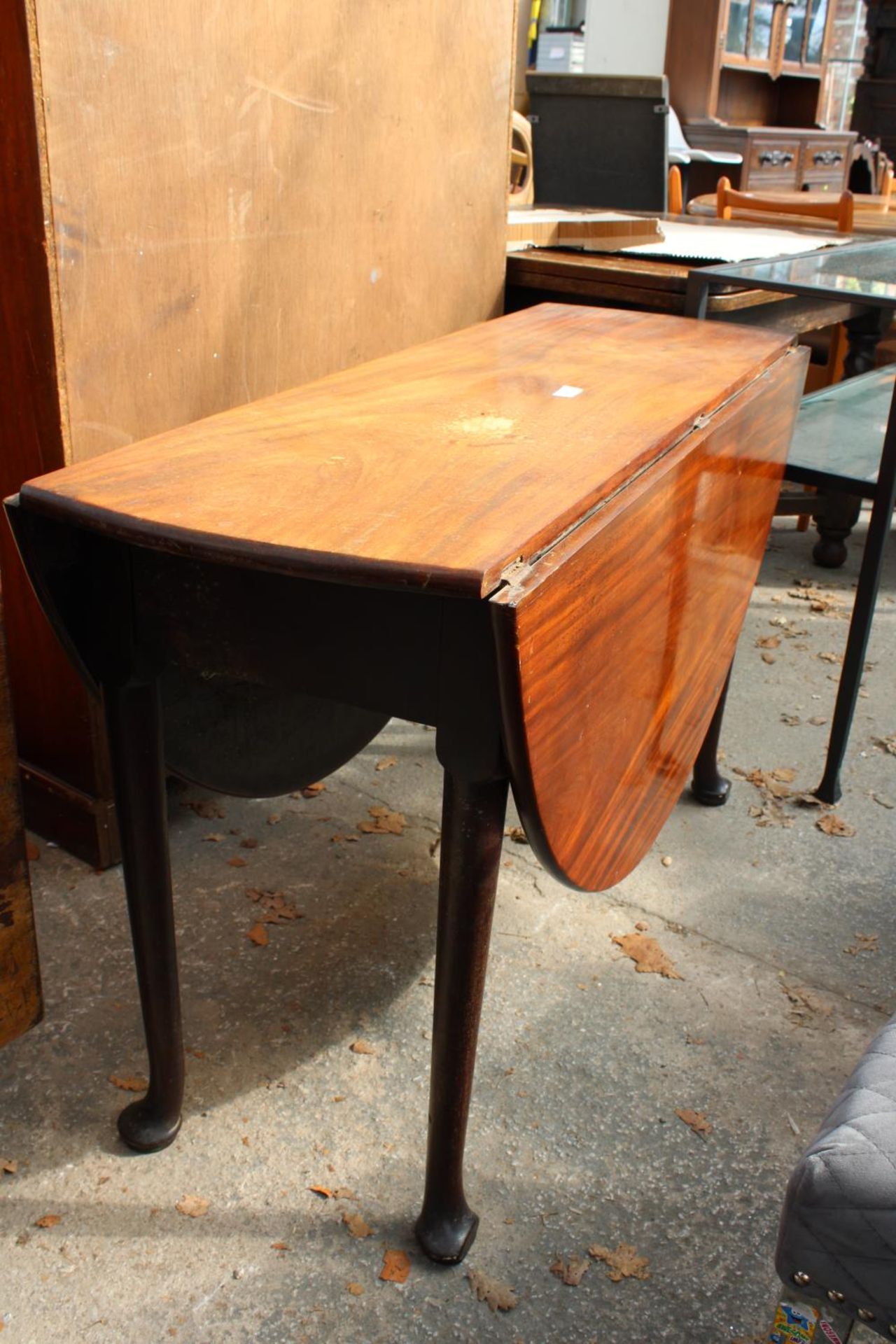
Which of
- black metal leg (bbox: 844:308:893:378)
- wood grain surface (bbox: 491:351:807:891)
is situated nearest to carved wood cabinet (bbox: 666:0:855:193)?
black metal leg (bbox: 844:308:893:378)

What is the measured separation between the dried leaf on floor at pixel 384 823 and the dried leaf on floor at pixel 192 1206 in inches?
34.4

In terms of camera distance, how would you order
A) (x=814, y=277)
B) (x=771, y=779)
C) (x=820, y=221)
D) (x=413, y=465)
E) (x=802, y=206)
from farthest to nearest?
(x=820, y=221) → (x=802, y=206) → (x=771, y=779) → (x=814, y=277) → (x=413, y=465)

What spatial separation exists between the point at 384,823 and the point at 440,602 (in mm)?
1263

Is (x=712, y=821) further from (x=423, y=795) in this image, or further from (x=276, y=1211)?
(x=276, y=1211)

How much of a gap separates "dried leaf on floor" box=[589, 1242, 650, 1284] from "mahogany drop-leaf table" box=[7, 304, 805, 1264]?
153 millimetres

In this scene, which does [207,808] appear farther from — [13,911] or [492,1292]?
[492,1292]

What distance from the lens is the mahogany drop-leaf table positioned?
41.2 inches

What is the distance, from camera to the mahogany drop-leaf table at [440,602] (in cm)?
105

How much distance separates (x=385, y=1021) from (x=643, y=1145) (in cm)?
41

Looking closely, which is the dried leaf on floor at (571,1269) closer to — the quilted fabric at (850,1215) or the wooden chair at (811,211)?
the quilted fabric at (850,1215)

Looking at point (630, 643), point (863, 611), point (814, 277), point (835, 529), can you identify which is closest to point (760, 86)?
point (835, 529)

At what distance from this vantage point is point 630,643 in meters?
1.29

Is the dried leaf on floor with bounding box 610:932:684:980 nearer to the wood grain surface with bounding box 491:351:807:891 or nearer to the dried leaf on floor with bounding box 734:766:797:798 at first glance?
the wood grain surface with bounding box 491:351:807:891

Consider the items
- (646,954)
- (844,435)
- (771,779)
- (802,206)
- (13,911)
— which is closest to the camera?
(13,911)
